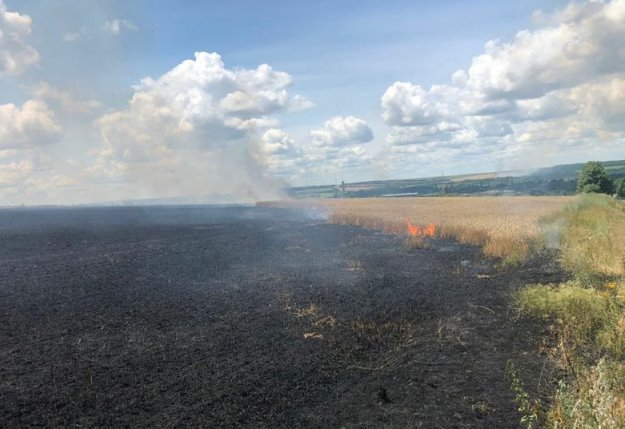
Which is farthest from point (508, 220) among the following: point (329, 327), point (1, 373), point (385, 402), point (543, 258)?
point (1, 373)

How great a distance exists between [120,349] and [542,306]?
9819 millimetres

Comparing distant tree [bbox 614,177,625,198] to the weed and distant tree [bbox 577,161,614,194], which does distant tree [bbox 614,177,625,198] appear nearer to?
distant tree [bbox 577,161,614,194]

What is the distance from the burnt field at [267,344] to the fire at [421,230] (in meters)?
8.06

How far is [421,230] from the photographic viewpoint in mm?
28969

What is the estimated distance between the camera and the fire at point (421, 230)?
90.4 feet

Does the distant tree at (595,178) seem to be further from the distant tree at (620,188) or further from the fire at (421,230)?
the fire at (421,230)

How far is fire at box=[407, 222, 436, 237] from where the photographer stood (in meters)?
27.5

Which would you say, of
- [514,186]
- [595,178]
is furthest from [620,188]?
[514,186]

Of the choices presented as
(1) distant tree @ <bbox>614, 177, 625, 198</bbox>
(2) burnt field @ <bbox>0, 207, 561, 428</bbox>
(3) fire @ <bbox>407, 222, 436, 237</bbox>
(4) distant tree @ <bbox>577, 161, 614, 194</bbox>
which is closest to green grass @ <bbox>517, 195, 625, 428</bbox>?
(2) burnt field @ <bbox>0, 207, 561, 428</bbox>

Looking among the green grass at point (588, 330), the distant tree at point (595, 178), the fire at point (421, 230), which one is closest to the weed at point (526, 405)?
the green grass at point (588, 330)

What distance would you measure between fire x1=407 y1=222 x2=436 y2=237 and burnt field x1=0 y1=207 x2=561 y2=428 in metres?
8.06

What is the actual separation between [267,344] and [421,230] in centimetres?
2105

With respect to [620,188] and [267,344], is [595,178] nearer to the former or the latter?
[620,188]

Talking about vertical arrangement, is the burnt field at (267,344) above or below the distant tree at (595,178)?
below
